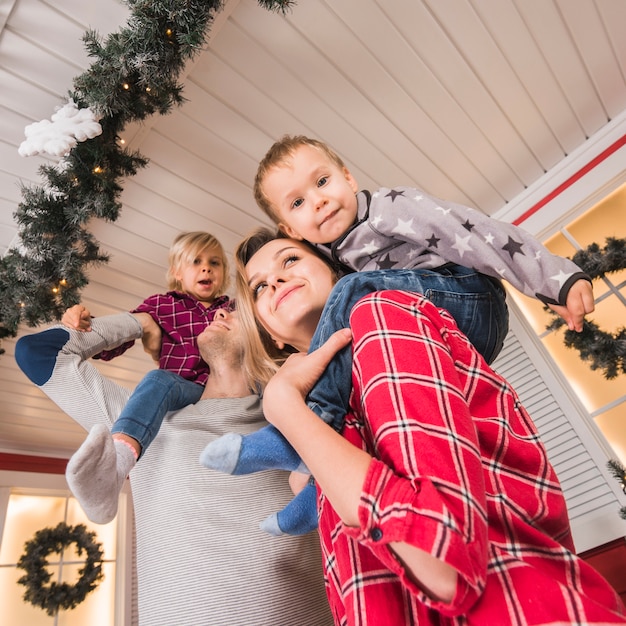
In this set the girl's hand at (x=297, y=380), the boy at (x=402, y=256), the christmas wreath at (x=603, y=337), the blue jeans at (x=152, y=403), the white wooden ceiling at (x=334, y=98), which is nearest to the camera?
the girl's hand at (x=297, y=380)

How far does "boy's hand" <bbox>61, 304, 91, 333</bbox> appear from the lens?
4.82 feet

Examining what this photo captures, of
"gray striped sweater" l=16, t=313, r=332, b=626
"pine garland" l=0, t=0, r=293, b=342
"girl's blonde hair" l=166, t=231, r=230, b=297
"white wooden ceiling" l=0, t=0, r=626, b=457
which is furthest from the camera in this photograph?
"girl's blonde hair" l=166, t=231, r=230, b=297

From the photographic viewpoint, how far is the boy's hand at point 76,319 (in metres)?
1.47

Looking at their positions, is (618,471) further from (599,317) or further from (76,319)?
(76,319)

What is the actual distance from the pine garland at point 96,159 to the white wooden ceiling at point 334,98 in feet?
0.60

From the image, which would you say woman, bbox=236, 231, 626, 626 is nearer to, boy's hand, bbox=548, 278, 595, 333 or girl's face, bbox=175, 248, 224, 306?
boy's hand, bbox=548, 278, 595, 333

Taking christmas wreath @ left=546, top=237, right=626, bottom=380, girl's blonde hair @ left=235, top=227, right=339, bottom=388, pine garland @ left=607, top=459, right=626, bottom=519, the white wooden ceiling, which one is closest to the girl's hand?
girl's blonde hair @ left=235, top=227, right=339, bottom=388

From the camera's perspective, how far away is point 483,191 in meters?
3.02

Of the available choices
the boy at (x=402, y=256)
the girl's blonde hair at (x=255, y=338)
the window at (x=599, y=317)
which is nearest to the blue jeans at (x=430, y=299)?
the boy at (x=402, y=256)

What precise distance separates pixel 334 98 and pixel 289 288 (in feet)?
4.68

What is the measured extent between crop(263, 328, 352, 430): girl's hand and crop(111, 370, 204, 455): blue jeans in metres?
0.67

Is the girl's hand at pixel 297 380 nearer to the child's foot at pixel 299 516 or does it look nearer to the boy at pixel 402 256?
the boy at pixel 402 256

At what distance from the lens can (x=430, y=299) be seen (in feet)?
2.92

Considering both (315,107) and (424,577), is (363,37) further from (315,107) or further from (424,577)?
(424,577)
